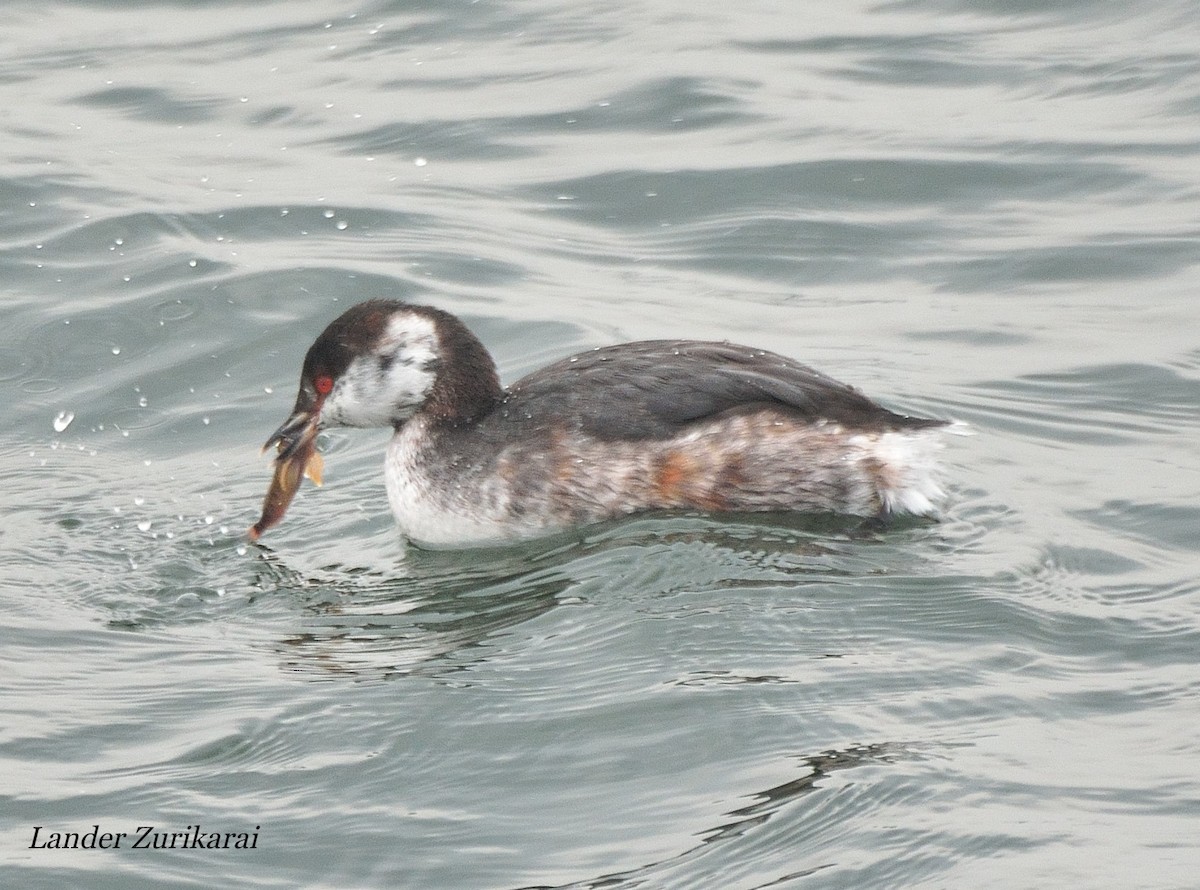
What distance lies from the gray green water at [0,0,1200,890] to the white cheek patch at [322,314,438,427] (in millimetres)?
508

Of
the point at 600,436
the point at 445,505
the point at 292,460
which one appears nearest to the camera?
the point at 600,436

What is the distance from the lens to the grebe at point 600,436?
22.3 feet

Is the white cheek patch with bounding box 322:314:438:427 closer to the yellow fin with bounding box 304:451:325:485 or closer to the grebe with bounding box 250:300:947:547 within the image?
the grebe with bounding box 250:300:947:547

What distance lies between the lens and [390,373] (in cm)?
719

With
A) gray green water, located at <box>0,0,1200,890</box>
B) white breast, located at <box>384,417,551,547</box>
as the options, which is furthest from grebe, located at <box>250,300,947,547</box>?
gray green water, located at <box>0,0,1200,890</box>

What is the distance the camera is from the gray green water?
191 inches

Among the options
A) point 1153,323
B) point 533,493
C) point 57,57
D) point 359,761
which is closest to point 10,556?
point 533,493

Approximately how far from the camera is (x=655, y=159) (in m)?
11.4

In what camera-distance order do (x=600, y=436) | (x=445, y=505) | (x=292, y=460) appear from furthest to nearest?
(x=292, y=460), (x=445, y=505), (x=600, y=436)

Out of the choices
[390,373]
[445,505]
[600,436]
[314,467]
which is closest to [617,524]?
[600,436]

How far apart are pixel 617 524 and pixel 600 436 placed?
32cm

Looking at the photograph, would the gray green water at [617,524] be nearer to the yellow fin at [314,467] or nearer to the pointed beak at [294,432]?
the yellow fin at [314,467]

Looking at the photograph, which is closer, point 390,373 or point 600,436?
point 600,436

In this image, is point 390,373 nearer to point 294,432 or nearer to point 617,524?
point 294,432
